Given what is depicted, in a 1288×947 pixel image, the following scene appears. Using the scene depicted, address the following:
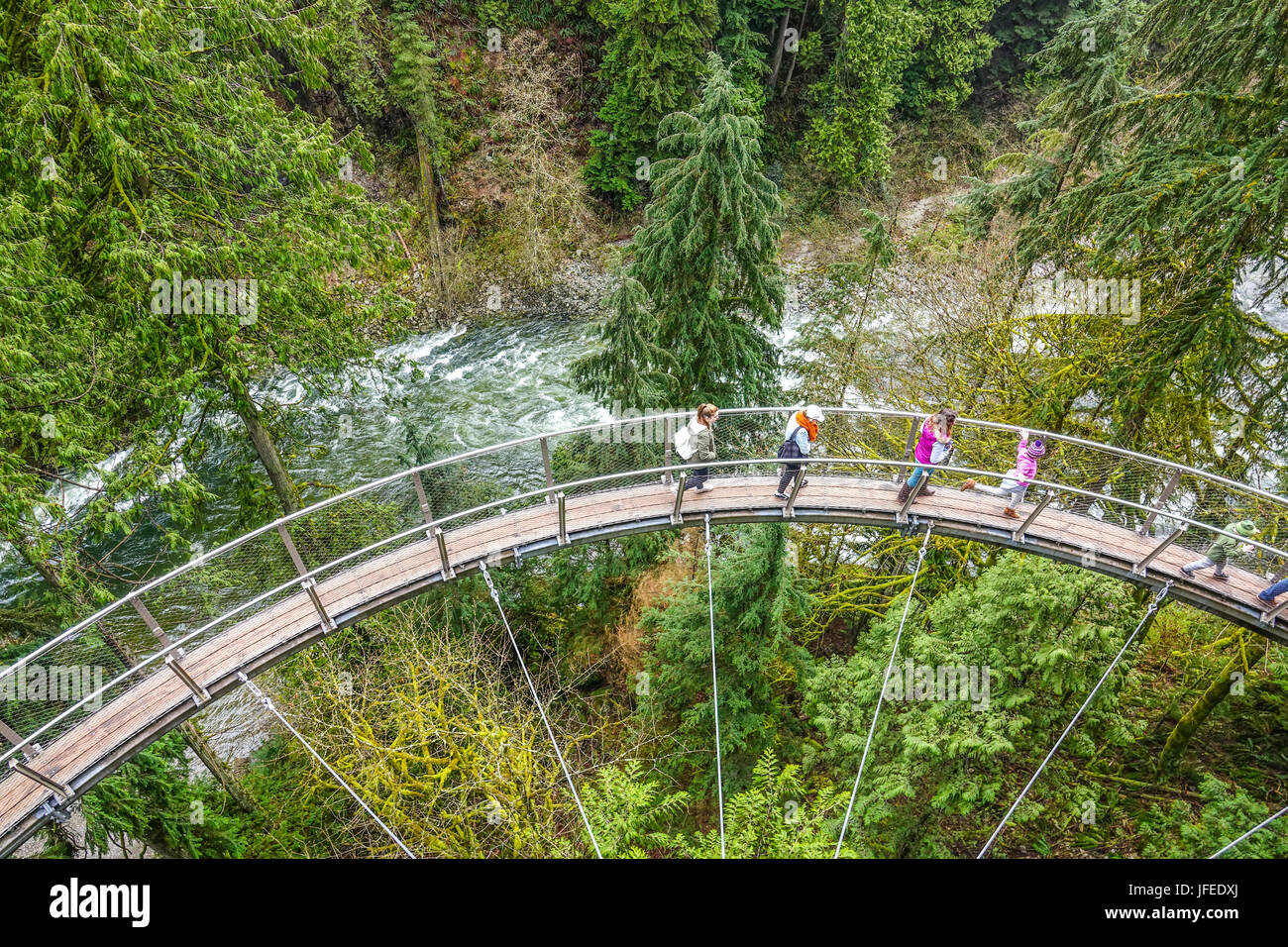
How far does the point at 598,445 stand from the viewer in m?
11.3

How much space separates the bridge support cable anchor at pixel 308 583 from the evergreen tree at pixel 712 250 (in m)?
7.15

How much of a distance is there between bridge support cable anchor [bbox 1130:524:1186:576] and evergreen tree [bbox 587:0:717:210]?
1955cm

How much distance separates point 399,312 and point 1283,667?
586 inches

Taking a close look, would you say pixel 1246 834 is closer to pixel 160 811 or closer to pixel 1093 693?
pixel 1093 693

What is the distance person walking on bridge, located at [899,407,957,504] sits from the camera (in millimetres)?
9836

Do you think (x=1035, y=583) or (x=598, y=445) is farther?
(x=598, y=445)

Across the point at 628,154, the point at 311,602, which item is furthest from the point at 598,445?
the point at 628,154

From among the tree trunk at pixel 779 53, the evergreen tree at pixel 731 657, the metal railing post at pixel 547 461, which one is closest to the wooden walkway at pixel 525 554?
the metal railing post at pixel 547 461

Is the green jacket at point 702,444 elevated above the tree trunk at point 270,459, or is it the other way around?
the tree trunk at point 270,459

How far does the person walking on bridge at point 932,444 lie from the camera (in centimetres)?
984

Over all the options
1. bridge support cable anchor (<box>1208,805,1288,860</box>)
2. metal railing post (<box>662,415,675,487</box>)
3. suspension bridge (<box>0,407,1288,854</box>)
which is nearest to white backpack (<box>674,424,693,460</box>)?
suspension bridge (<box>0,407,1288,854</box>)

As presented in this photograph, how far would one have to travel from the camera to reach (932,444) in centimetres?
1012

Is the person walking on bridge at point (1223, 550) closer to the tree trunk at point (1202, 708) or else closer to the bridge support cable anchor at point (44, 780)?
the tree trunk at point (1202, 708)
